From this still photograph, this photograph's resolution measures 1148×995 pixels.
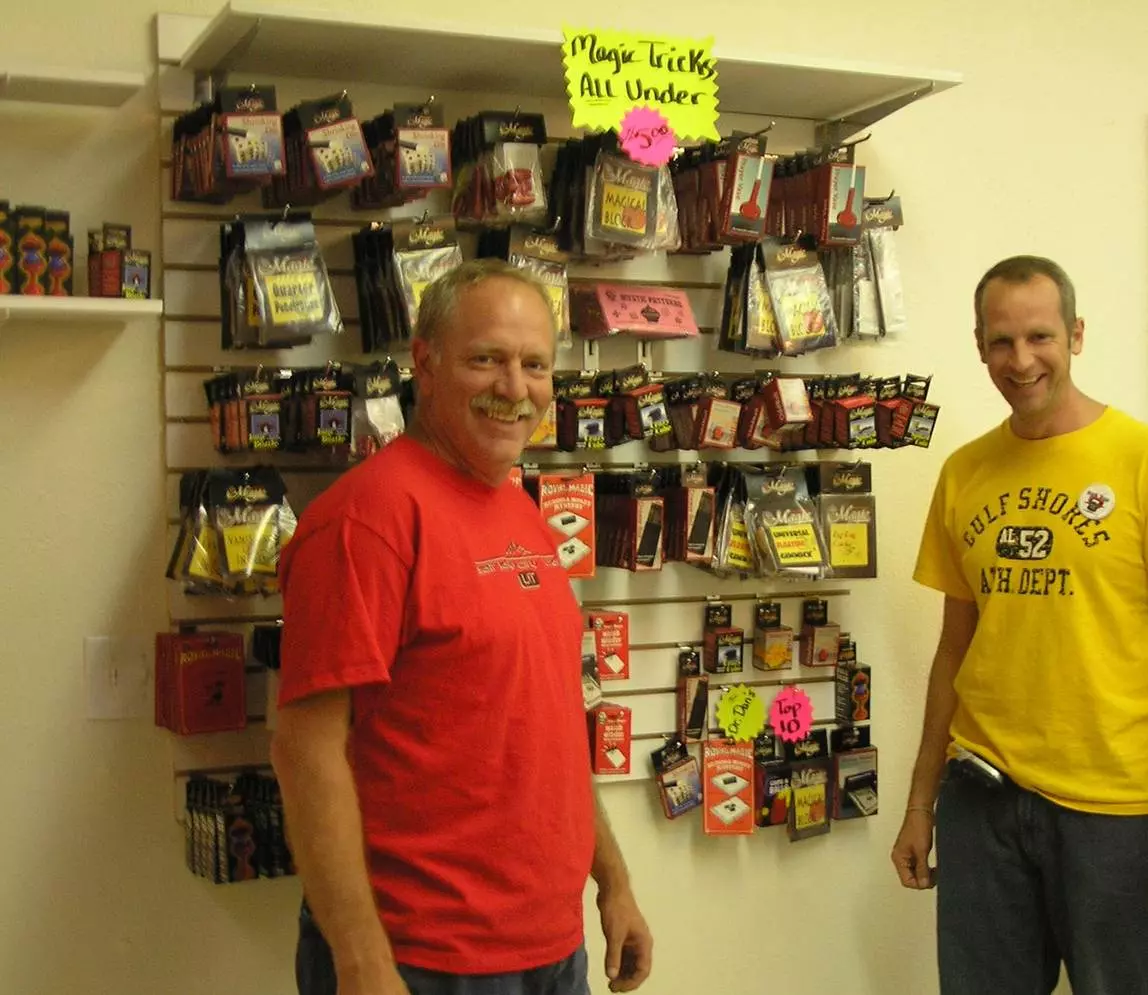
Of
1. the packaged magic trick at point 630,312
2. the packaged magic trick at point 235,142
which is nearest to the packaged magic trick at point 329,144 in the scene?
the packaged magic trick at point 235,142

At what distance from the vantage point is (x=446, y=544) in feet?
5.34

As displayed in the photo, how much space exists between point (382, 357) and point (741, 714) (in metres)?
1.07

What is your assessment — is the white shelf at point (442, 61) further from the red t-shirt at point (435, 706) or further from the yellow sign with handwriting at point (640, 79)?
the red t-shirt at point (435, 706)

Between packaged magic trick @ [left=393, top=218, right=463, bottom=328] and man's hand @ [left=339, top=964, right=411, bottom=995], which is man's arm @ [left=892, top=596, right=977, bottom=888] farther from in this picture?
man's hand @ [left=339, top=964, right=411, bottom=995]

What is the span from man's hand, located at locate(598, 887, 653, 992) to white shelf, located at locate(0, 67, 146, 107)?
61.0 inches

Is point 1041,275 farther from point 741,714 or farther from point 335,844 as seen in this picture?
point 335,844

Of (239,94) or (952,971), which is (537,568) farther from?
(952,971)

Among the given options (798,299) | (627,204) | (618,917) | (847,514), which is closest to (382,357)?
(627,204)

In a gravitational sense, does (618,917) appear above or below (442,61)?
below

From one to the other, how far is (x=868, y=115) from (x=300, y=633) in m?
1.88

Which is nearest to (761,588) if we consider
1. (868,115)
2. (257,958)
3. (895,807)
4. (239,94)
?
(895,807)

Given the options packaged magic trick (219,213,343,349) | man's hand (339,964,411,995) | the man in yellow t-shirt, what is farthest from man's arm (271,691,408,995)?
Result: the man in yellow t-shirt

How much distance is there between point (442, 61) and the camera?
241cm

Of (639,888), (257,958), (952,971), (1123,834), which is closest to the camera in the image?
(1123,834)
